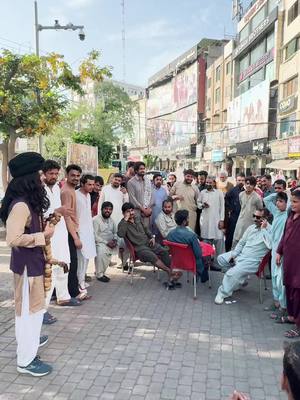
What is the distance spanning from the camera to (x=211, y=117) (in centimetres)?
5041

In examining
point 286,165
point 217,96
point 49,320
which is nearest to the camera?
point 49,320

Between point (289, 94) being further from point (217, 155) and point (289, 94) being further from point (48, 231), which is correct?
point (48, 231)

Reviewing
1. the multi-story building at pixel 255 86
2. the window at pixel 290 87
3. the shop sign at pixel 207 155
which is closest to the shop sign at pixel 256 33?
the multi-story building at pixel 255 86

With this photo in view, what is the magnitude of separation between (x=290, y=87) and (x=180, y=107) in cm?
3509

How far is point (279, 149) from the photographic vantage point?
27875 millimetres

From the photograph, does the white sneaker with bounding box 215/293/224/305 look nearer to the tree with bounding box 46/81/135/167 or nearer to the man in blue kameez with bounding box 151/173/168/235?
the man in blue kameez with bounding box 151/173/168/235

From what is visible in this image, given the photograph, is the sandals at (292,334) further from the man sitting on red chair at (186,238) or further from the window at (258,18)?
the window at (258,18)

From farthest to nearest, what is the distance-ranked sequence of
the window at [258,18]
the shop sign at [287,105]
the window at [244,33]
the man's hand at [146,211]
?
1. the window at [244,33]
2. the window at [258,18]
3. the shop sign at [287,105]
4. the man's hand at [146,211]

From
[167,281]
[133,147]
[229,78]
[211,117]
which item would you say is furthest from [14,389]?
[133,147]

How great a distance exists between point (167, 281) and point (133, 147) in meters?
84.8

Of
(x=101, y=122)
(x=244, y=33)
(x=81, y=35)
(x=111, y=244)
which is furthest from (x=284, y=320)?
(x=244, y=33)

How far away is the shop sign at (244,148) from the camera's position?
35.0 metres

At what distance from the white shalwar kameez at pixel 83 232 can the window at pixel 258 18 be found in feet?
112

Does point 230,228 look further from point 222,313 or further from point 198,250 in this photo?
point 222,313
